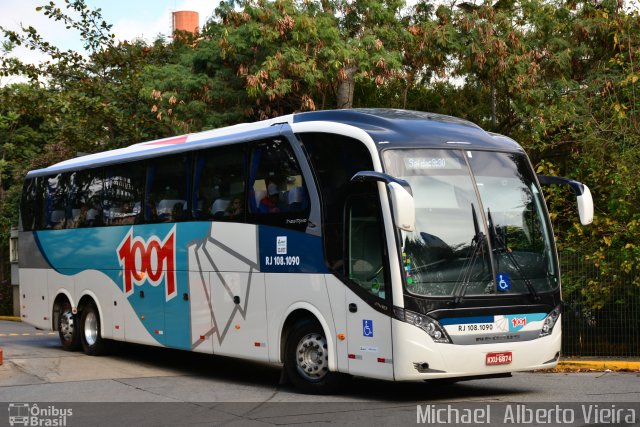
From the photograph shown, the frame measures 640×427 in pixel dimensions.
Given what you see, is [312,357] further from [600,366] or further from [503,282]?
[600,366]

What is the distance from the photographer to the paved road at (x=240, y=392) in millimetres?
11041

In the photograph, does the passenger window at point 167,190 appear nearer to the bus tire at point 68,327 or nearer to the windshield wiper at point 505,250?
the bus tire at point 68,327

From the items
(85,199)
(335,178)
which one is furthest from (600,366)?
(85,199)

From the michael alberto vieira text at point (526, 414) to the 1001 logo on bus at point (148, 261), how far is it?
A: 19.5 feet

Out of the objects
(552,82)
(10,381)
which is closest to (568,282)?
(552,82)

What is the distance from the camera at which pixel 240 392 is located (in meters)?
13.4

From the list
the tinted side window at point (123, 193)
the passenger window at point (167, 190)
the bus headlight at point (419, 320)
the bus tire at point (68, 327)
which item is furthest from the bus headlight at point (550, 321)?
the bus tire at point (68, 327)

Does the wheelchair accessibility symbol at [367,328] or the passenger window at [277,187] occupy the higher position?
the passenger window at [277,187]

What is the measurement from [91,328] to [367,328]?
8618 millimetres

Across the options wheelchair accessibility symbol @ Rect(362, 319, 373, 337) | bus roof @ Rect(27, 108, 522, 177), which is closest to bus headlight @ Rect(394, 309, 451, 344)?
wheelchair accessibility symbol @ Rect(362, 319, 373, 337)

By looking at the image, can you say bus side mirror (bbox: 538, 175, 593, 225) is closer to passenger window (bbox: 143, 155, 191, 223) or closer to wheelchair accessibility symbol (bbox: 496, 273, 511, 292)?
wheelchair accessibility symbol (bbox: 496, 273, 511, 292)

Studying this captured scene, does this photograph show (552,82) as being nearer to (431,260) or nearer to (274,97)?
(274,97)

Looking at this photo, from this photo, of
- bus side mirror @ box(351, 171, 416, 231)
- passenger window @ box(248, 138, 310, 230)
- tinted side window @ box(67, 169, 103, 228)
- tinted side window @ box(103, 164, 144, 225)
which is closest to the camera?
bus side mirror @ box(351, 171, 416, 231)

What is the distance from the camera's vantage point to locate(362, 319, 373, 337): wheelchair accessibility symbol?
1175 cm
